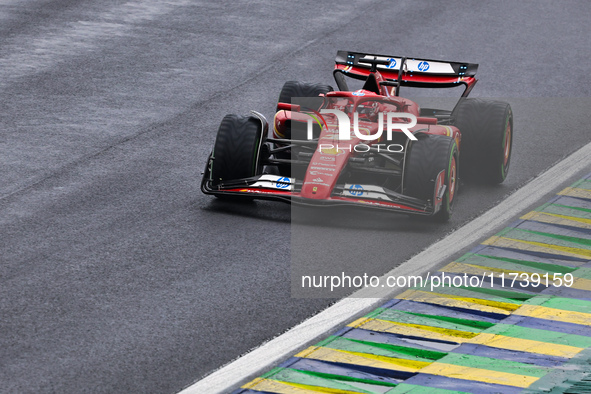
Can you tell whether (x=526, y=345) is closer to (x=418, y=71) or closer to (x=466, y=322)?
(x=466, y=322)

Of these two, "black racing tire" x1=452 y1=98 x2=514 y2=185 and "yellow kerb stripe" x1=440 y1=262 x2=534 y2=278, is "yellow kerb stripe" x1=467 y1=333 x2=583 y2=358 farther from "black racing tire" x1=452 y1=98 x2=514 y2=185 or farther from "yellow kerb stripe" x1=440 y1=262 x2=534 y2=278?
"black racing tire" x1=452 y1=98 x2=514 y2=185

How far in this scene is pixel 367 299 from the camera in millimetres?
8234

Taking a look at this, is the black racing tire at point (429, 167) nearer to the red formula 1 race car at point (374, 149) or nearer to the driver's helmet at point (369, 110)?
the red formula 1 race car at point (374, 149)

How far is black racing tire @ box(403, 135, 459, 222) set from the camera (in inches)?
387

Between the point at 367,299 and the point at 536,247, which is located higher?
the point at 536,247

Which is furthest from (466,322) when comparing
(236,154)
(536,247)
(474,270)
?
(236,154)

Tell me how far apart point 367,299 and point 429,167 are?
6.82 ft

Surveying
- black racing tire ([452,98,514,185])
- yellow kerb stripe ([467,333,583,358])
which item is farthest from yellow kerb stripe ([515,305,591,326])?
black racing tire ([452,98,514,185])

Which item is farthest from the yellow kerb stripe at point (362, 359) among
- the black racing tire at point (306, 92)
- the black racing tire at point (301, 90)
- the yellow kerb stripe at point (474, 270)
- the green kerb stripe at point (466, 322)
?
the black racing tire at point (301, 90)

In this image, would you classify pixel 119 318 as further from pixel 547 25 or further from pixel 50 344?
pixel 547 25

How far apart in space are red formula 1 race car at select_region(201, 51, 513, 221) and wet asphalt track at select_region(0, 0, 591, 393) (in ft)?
1.06

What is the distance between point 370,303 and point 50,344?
2.46m

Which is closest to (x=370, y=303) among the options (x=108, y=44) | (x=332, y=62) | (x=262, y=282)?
(x=262, y=282)

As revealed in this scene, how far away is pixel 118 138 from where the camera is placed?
41.5ft
